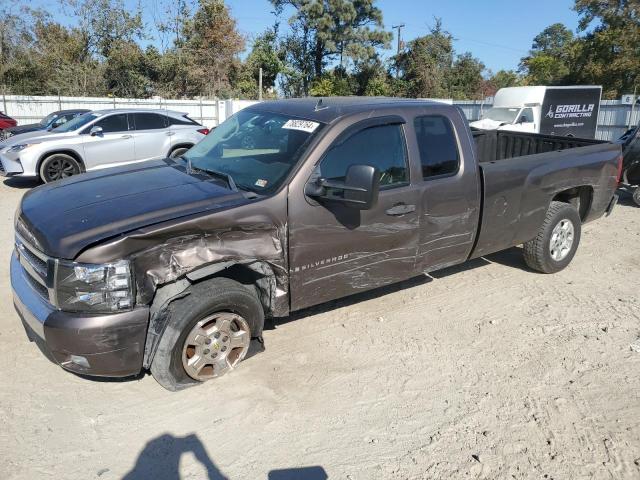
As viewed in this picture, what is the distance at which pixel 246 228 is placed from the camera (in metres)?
3.31

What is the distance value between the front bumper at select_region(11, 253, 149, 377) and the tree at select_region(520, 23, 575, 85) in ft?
135

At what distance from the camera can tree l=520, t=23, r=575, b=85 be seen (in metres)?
42.2

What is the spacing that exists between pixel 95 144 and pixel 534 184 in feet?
29.9

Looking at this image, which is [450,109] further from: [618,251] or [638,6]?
[638,6]

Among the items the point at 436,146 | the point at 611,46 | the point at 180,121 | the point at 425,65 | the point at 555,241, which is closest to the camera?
the point at 436,146

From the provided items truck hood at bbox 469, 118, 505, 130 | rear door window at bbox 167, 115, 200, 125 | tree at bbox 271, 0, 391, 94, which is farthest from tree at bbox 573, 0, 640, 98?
rear door window at bbox 167, 115, 200, 125

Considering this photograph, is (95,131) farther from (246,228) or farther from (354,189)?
(354,189)

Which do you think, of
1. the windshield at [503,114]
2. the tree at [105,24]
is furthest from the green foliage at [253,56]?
the windshield at [503,114]

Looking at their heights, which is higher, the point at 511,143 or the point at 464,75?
the point at 464,75

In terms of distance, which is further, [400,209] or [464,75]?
[464,75]

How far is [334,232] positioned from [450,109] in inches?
68.3

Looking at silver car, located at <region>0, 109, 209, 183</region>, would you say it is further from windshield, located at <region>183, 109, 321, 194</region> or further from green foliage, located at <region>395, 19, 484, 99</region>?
green foliage, located at <region>395, 19, 484, 99</region>

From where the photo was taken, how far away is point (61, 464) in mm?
2775

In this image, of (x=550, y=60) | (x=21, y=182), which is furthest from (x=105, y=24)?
(x=550, y=60)
